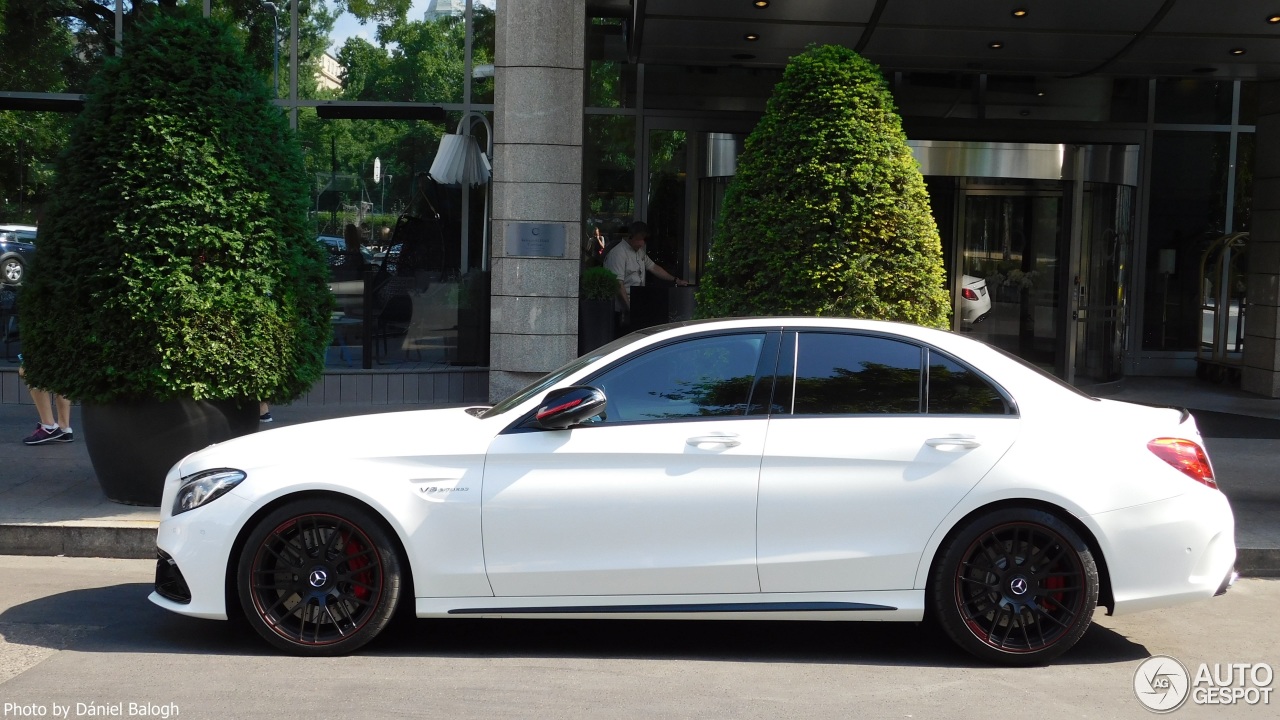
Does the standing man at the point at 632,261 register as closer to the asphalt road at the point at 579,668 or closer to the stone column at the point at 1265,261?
the stone column at the point at 1265,261

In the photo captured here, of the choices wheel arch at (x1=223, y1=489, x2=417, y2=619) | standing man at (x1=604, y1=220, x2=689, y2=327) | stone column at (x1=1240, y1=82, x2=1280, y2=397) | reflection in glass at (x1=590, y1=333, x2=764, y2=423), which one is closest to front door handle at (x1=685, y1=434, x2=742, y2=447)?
reflection in glass at (x1=590, y1=333, x2=764, y2=423)

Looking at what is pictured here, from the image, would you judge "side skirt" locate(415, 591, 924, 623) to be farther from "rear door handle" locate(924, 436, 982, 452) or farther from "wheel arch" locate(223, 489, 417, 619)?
"rear door handle" locate(924, 436, 982, 452)

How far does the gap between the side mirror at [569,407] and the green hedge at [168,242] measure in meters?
3.24

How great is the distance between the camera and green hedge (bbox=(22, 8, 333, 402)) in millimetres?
7590

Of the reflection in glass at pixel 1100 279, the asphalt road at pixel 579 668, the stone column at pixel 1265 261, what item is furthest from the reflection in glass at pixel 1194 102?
the asphalt road at pixel 579 668

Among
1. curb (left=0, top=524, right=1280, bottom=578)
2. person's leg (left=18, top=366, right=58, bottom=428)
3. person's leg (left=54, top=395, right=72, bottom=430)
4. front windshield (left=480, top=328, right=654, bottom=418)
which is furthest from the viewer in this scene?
person's leg (left=18, top=366, right=58, bottom=428)

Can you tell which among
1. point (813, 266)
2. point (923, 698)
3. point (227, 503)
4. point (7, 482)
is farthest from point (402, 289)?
point (923, 698)

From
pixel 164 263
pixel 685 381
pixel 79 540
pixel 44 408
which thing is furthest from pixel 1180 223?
pixel 79 540

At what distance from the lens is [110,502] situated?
8.00 m

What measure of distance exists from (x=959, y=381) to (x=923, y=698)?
4.59 feet

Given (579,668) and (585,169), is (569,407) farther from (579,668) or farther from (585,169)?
(585,169)

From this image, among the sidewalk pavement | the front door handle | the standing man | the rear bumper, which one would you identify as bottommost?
the sidewalk pavement

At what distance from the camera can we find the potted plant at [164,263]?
7594mm

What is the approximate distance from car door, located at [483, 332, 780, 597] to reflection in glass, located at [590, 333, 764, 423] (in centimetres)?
14
